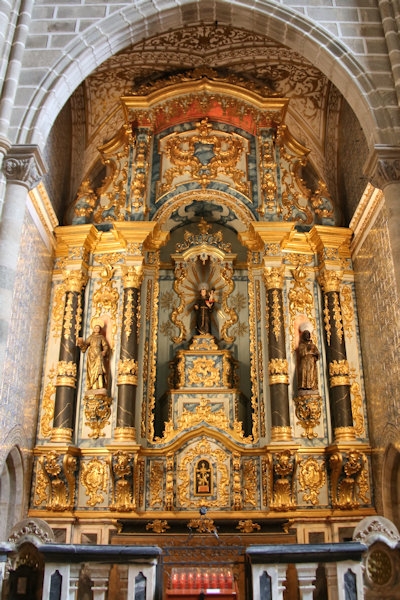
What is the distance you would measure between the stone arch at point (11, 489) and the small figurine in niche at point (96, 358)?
1.81m

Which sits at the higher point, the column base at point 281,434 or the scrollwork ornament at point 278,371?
the scrollwork ornament at point 278,371

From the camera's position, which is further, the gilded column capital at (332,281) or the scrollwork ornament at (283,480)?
the gilded column capital at (332,281)

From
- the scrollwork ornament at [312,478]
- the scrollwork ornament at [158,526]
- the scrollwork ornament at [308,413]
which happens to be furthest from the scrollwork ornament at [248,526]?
the scrollwork ornament at [308,413]

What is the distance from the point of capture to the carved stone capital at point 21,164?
8156 mm

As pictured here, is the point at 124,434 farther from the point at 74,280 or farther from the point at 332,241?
the point at 332,241

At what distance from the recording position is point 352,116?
40.9 ft

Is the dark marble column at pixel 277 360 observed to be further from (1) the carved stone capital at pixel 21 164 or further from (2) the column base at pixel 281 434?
(1) the carved stone capital at pixel 21 164

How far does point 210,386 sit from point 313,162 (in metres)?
Answer: 5.27

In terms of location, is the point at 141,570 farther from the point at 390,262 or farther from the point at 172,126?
the point at 172,126

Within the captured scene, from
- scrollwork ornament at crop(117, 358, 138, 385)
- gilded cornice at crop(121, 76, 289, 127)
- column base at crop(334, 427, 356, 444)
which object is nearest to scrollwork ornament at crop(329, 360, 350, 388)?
column base at crop(334, 427, 356, 444)

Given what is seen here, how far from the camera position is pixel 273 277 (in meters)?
11.9

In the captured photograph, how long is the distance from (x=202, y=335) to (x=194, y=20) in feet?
18.1

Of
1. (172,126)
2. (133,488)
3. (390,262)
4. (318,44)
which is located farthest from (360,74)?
(133,488)

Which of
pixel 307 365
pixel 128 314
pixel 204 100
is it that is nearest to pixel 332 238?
pixel 307 365
